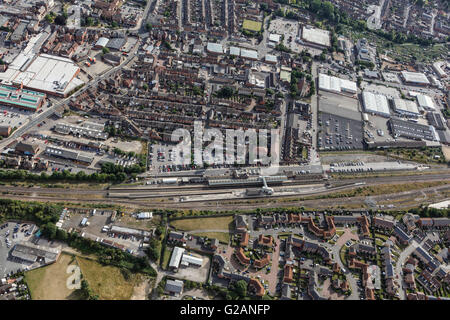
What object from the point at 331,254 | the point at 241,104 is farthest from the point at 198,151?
the point at 331,254

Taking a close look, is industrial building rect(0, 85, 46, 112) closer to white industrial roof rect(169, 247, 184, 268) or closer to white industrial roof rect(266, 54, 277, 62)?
white industrial roof rect(169, 247, 184, 268)

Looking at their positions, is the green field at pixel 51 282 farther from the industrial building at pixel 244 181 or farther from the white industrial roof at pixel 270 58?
the white industrial roof at pixel 270 58

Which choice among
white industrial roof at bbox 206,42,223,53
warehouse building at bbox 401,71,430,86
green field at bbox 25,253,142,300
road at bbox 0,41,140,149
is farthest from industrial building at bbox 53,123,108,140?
warehouse building at bbox 401,71,430,86

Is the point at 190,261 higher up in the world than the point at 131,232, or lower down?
higher up

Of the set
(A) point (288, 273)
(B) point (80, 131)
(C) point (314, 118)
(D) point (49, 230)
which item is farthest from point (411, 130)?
(D) point (49, 230)

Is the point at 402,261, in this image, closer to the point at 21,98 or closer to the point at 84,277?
the point at 84,277

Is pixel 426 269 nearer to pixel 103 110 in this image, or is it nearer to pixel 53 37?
pixel 103 110

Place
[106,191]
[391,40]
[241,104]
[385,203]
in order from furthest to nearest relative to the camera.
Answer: [391,40]
[241,104]
[385,203]
[106,191]
